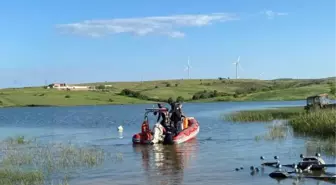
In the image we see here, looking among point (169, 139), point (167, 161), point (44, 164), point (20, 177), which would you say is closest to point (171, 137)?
point (169, 139)

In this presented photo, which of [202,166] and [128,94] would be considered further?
[128,94]

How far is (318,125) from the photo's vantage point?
35.2 m

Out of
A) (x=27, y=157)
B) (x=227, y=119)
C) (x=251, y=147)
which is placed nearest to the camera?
(x=27, y=157)

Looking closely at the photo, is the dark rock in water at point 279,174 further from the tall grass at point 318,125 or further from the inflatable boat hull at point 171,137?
the tall grass at point 318,125

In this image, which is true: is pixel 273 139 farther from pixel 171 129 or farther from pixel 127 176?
pixel 127 176

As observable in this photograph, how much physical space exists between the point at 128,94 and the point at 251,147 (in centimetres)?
13380

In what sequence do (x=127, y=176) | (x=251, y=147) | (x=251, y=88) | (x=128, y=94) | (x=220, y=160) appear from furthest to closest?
1. (x=251, y=88)
2. (x=128, y=94)
3. (x=251, y=147)
4. (x=220, y=160)
5. (x=127, y=176)

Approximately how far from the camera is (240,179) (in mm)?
19781

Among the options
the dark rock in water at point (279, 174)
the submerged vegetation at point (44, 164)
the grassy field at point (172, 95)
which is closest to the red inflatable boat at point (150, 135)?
the submerged vegetation at point (44, 164)

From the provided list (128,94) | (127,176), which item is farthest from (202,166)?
(128,94)

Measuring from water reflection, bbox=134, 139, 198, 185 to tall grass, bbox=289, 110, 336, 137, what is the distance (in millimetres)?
7639

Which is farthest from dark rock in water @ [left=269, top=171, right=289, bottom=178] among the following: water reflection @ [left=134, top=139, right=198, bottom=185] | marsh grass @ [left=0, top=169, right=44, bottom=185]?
marsh grass @ [left=0, top=169, right=44, bottom=185]

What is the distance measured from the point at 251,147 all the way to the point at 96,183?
1288 centimetres

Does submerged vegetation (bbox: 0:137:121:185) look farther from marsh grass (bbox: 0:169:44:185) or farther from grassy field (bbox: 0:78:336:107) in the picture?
grassy field (bbox: 0:78:336:107)
